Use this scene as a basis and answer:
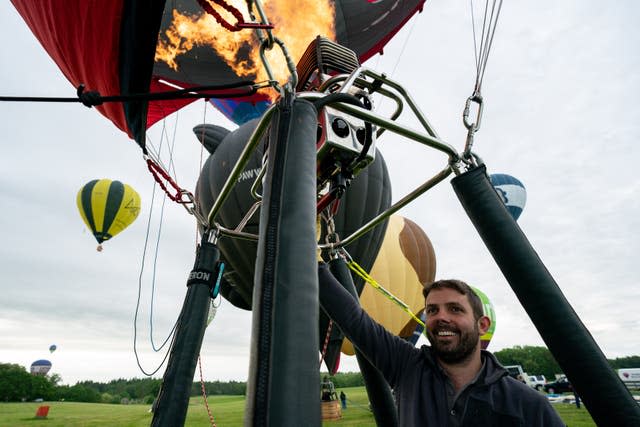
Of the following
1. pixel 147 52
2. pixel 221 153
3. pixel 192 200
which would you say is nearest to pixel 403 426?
pixel 192 200

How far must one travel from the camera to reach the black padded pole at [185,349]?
1.76 metres

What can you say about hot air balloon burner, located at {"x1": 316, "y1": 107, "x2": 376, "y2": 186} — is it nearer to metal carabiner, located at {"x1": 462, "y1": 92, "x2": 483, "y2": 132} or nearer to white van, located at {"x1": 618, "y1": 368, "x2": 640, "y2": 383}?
metal carabiner, located at {"x1": 462, "y1": 92, "x2": 483, "y2": 132}

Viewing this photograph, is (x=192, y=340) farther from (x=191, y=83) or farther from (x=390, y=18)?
(x=390, y=18)

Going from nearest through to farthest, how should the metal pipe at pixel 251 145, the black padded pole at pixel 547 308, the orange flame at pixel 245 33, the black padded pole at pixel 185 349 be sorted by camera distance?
1. the black padded pole at pixel 547 308
2. the metal pipe at pixel 251 145
3. the black padded pole at pixel 185 349
4. the orange flame at pixel 245 33

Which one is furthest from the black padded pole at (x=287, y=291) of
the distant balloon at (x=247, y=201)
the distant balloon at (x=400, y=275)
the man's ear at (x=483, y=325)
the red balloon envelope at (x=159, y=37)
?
the distant balloon at (x=400, y=275)

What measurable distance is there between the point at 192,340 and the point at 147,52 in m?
2.28

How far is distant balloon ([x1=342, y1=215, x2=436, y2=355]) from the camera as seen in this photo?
512 inches

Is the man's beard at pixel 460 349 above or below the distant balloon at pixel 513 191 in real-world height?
below

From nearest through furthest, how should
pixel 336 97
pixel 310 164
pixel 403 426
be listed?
pixel 310 164 → pixel 336 97 → pixel 403 426

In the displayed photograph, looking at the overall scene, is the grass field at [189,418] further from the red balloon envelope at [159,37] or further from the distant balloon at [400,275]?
the red balloon envelope at [159,37]

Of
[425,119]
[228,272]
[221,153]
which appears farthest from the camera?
[228,272]

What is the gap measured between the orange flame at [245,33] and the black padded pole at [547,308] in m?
3.79

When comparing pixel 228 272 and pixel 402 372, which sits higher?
pixel 228 272

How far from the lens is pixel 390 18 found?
6477mm
